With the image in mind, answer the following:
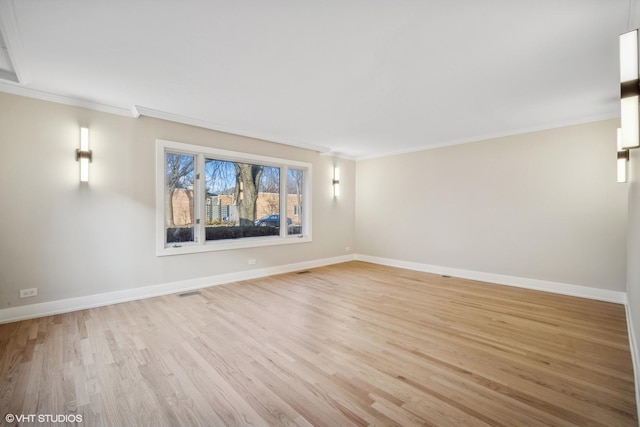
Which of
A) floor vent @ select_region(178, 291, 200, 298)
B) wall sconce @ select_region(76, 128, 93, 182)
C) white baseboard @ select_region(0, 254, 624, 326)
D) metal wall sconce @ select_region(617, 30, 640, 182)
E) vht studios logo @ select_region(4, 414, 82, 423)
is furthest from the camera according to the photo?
floor vent @ select_region(178, 291, 200, 298)

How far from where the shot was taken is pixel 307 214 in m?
6.16

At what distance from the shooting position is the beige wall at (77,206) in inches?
124

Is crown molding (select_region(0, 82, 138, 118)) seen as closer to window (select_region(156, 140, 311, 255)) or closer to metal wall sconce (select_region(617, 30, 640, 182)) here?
window (select_region(156, 140, 311, 255))

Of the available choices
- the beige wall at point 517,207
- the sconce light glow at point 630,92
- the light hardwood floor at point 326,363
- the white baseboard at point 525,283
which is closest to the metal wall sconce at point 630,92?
the sconce light glow at point 630,92

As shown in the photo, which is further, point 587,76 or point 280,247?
point 280,247

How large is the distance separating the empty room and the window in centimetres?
4

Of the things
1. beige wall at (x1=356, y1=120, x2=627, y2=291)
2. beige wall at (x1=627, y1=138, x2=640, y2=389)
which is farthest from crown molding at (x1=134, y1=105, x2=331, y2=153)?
beige wall at (x1=627, y1=138, x2=640, y2=389)

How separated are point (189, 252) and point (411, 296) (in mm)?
3477

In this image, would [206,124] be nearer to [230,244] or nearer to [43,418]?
A: [230,244]

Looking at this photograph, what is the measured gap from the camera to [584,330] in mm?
2932

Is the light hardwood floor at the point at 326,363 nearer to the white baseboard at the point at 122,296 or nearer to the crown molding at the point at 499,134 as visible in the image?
the white baseboard at the point at 122,296

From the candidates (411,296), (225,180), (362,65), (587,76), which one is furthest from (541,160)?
(225,180)

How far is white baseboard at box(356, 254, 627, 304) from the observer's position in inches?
153

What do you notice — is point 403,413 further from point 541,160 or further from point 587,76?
point 541,160
